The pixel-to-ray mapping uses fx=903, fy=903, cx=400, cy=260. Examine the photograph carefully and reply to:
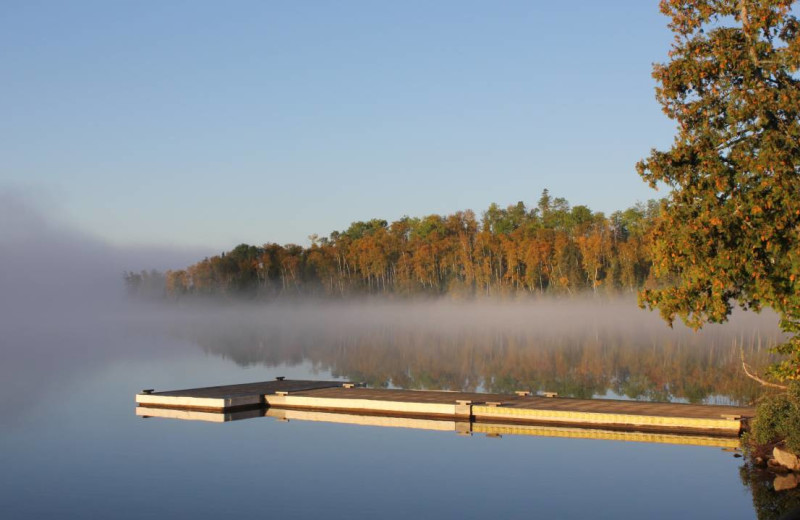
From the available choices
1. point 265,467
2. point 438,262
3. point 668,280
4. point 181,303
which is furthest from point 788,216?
point 181,303

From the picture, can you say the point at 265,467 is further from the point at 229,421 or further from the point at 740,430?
the point at 740,430

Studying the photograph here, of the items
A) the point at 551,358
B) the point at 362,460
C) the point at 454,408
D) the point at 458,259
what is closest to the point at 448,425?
the point at 454,408

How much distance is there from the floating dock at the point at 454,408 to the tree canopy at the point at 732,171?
4.18m

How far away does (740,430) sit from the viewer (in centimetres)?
1734

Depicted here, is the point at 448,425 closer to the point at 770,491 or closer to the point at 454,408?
the point at 454,408

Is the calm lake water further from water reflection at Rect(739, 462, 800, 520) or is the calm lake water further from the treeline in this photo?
the treeline

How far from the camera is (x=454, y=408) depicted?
826 inches

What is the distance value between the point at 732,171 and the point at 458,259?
293 feet

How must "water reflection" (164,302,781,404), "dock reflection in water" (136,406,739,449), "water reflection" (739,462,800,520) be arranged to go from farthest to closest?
"water reflection" (164,302,781,404)
"dock reflection in water" (136,406,739,449)
"water reflection" (739,462,800,520)

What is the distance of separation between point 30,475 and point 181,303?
135655 millimetres

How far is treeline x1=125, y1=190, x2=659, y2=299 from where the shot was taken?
296ft

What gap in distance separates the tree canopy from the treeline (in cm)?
6404

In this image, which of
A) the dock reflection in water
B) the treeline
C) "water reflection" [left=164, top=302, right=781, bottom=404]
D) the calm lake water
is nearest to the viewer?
the calm lake water

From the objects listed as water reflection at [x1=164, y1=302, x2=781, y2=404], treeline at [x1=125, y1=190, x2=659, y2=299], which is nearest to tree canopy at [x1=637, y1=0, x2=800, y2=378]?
water reflection at [x1=164, y1=302, x2=781, y2=404]
